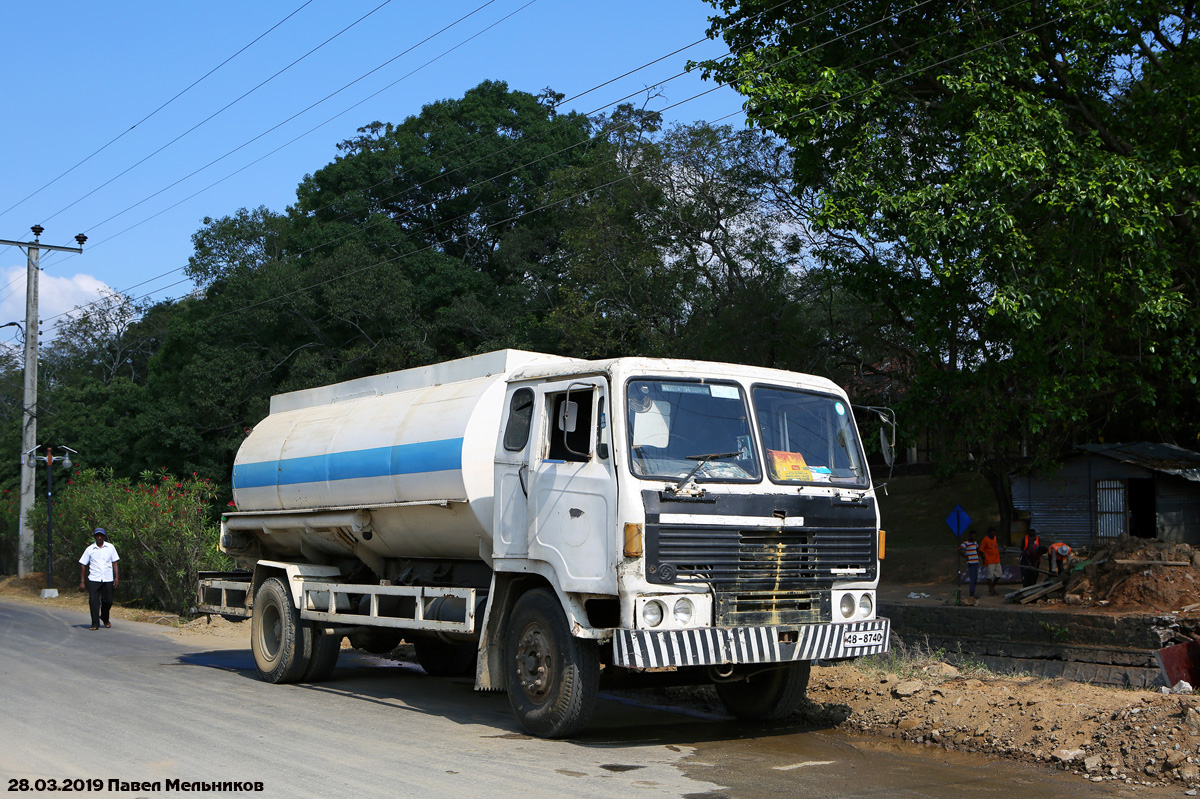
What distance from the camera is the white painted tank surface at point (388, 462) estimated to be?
9820 millimetres

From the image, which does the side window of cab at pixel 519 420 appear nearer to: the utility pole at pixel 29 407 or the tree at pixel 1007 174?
the tree at pixel 1007 174

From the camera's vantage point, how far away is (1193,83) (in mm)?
17062

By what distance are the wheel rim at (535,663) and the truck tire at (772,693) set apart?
1.86m

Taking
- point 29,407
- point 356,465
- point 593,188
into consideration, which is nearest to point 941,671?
point 356,465

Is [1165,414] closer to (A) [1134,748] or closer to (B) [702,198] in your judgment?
(B) [702,198]

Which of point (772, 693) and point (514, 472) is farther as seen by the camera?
point (772, 693)

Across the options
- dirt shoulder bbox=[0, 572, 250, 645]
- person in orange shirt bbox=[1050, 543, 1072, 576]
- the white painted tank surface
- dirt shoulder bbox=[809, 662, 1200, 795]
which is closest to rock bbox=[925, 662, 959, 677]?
dirt shoulder bbox=[809, 662, 1200, 795]

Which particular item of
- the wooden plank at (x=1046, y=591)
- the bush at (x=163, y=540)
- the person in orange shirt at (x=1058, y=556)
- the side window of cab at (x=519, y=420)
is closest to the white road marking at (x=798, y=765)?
the side window of cab at (x=519, y=420)

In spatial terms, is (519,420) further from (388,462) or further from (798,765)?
(798,765)

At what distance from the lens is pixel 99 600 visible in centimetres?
1912

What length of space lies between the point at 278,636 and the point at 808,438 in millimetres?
7032

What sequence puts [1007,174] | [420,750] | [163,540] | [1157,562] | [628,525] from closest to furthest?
[628,525] → [420,750] → [1007,174] → [1157,562] → [163,540]

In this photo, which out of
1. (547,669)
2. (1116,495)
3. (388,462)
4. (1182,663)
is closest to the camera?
(547,669)

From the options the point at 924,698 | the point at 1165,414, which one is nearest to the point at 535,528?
the point at 924,698
